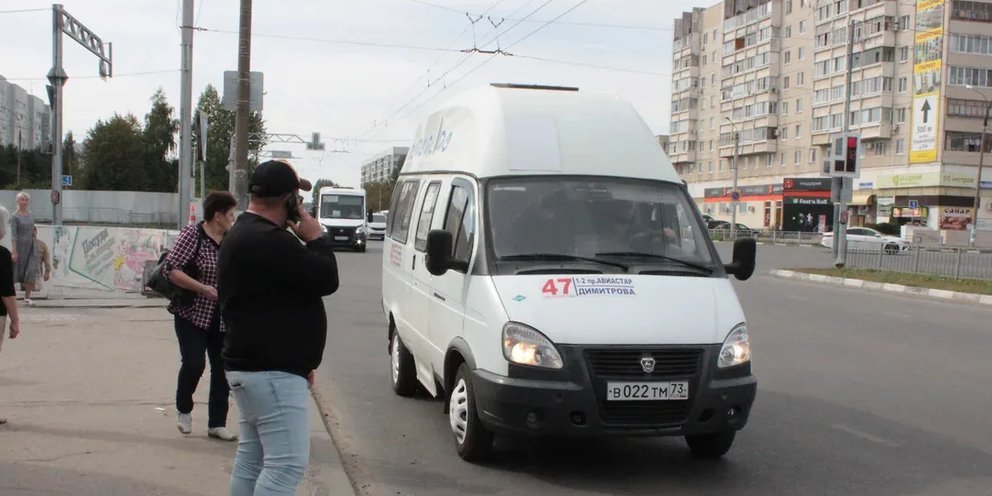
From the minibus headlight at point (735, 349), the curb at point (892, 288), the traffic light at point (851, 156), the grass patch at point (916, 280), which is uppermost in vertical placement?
the traffic light at point (851, 156)

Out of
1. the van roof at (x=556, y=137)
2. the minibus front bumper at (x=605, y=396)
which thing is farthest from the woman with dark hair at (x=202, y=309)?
the minibus front bumper at (x=605, y=396)

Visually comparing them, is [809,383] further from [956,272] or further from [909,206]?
[909,206]

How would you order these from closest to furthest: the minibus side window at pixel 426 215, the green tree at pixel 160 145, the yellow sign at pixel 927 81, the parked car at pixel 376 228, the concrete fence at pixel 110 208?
the minibus side window at pixel 426 215 → the parked car at pixel 376 228 → the concrete fence at pixel 110 208 → the yellow sign at pixel 927 81 → the green tree at pixel 160 145

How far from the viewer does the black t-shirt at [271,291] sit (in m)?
3.50

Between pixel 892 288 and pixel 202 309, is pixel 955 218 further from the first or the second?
pixel 202 309

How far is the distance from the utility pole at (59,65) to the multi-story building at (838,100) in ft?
129

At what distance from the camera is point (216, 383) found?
607 centimetres

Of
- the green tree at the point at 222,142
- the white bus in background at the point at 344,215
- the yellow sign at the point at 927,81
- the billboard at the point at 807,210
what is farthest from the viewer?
the green tree at the point at 222,142

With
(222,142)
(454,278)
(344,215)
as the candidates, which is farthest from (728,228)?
(454,278)

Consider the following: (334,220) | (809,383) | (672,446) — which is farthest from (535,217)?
(334,220)

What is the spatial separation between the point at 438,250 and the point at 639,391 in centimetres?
156

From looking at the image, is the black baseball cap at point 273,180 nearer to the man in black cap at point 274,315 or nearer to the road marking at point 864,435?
the man in black cap at point 274,315

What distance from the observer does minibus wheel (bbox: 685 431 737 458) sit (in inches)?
232

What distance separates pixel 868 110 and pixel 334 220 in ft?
167
